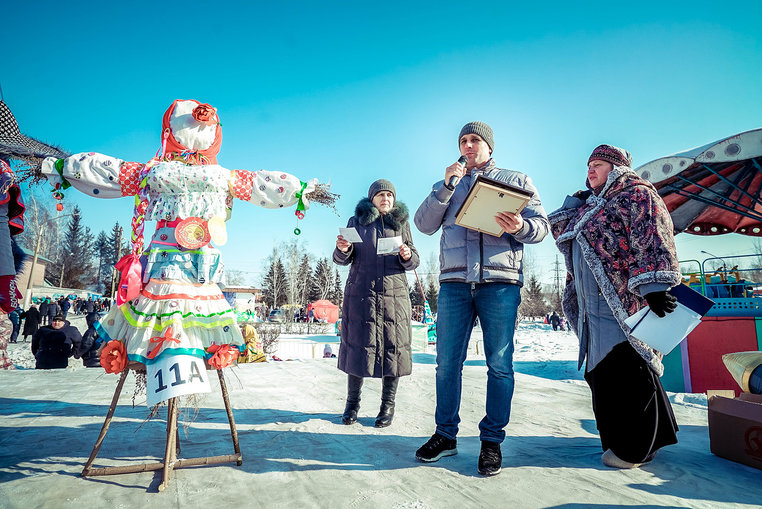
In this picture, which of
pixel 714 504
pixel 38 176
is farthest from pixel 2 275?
pixel 714 504

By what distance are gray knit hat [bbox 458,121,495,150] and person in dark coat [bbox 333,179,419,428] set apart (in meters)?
0.93

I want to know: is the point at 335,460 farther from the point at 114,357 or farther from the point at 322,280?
the point at 322,280

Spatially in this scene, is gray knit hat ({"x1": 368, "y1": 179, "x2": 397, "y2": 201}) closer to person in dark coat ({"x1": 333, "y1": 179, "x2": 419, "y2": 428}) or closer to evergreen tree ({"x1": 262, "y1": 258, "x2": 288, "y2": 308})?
person in dark coat ({"x1": 333, "y1": 179, "x2": 419, "y2": 428})

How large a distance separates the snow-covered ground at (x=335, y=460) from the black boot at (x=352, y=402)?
3.8 inches

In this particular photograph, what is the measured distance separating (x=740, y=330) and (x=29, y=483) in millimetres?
7172

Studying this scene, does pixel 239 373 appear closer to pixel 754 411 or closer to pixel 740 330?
pixel 754 411

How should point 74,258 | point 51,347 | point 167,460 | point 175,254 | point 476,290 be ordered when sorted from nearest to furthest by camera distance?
point 167,460 < point 175,254 < point 476,290 < point 51,347 < point 74,258

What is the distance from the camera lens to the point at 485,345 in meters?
2.28

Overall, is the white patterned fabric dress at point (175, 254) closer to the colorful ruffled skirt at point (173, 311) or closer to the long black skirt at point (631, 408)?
the colorful ruffled skirt at point (173, 311)

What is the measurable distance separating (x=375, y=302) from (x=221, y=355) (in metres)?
1.40

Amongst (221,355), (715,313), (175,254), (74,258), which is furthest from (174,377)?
(74,258)

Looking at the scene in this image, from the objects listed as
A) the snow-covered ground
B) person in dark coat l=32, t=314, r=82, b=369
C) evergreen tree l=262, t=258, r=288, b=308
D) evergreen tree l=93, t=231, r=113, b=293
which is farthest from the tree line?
the snow-covered ground

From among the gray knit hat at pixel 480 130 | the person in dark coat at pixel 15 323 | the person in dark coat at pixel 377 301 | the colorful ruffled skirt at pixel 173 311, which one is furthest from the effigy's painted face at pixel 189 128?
the person in dark coat at pixel 15 323

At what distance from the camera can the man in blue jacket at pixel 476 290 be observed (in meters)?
2.17
